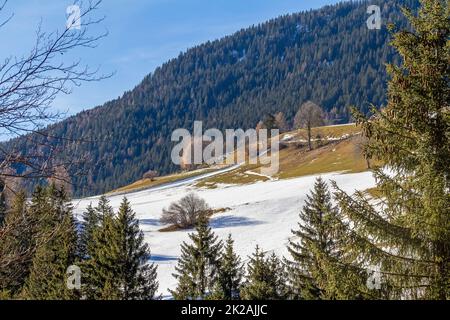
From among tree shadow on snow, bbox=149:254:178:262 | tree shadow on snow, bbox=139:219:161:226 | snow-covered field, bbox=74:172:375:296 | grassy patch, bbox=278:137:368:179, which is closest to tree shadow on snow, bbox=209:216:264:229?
snow-covered field, bbox=74:172:375:296

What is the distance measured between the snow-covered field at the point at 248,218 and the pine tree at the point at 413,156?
955 inches

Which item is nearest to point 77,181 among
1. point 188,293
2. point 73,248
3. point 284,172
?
point 188,293

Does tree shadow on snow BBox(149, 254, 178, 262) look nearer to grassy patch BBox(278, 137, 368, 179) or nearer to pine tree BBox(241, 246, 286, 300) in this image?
pine tree BBox(241, 246, 286, 300)

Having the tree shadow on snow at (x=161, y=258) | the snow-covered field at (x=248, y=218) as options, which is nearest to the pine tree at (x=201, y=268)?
the snow-covered field at (x=248, y=218)

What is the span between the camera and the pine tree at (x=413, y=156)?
852 centimetres

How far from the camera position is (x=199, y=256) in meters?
25.6

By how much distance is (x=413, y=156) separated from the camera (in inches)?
352

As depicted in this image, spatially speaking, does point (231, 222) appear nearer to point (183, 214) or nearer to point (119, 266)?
point (183, 214)

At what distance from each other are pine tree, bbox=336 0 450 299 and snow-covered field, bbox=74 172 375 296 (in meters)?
24.3

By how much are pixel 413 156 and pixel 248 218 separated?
1670 inches

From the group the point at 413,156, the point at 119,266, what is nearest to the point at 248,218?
the point at 119,266
